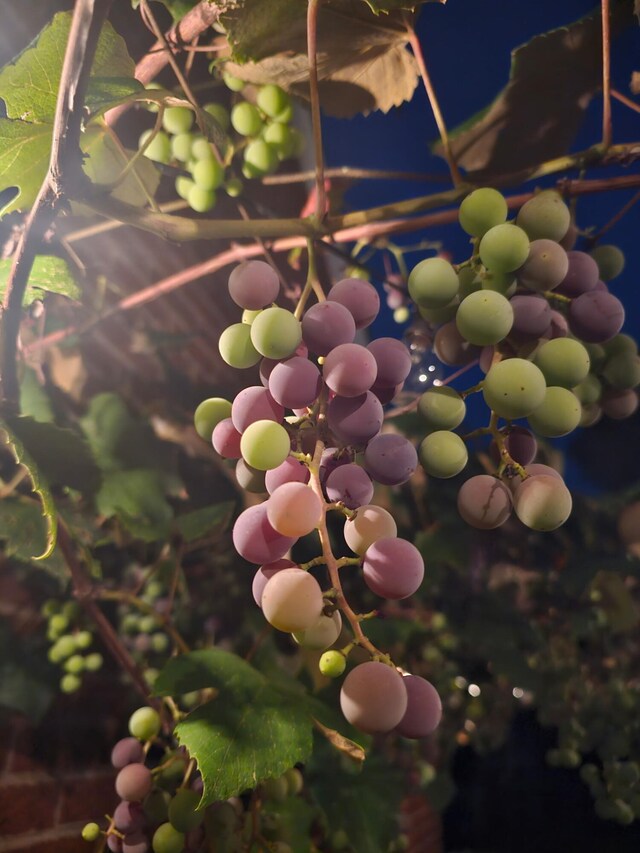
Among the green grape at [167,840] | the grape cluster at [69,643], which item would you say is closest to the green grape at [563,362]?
the green grape at [167,840]

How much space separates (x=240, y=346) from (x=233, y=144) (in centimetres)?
39

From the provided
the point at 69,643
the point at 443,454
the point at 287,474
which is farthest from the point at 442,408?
the point at 69,643

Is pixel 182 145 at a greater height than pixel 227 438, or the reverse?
pixel 182 145

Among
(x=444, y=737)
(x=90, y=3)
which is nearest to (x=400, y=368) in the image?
(x=90, y=3)

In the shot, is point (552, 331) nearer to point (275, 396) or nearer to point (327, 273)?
point (275, 396)

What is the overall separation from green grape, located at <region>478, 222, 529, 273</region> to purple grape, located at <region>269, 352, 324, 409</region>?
0.60 ft

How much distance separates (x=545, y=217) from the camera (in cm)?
49

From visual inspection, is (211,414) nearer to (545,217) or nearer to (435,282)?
(435,282)

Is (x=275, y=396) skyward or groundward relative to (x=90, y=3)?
groundward

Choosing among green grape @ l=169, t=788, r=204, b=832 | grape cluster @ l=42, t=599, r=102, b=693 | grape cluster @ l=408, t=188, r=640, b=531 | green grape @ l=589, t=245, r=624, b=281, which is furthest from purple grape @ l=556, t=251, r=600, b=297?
grape cluster @ l=42, t=599, r=102, b=693

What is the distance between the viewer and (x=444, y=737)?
1265 millimetres

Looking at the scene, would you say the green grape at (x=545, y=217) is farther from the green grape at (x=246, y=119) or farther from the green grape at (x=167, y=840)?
the green grape at (x=167, y=840)

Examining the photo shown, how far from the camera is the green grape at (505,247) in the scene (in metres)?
0.46

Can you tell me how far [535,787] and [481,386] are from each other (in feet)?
4.28
